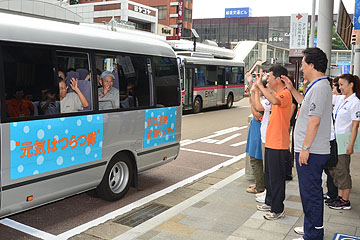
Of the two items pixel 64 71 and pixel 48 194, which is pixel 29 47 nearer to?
pixel 64 71

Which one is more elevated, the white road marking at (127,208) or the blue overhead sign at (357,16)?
the blue overhead sign at (357,16)

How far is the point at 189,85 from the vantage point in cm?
2028

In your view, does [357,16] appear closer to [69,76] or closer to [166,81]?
[166,81]

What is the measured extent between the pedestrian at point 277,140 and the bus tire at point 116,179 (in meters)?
2.31

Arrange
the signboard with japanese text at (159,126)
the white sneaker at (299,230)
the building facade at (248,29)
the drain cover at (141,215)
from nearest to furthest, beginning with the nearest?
the white sneaker at (299,230)
the drain cover at (141,215)
the signboard with japanese text at (159,126)
the building facade at (248,29)

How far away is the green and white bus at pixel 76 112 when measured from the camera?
14.7 ft

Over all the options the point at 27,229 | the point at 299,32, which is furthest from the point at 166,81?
the point at 299,32

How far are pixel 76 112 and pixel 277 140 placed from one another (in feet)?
8.74

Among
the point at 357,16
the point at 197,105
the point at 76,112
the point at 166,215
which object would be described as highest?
the point at 357,16

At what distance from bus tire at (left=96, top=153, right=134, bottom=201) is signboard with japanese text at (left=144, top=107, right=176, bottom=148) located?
0.54 meters

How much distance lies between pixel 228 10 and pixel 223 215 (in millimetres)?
131410

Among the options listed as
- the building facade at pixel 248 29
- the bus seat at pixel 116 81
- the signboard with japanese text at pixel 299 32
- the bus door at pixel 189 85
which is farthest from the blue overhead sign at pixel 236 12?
the bus seat at pixel 116 81

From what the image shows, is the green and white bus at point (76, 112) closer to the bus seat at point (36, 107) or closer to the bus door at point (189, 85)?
the bus seat at point (36, 107)

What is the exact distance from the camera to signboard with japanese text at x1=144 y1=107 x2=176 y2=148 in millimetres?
6770
